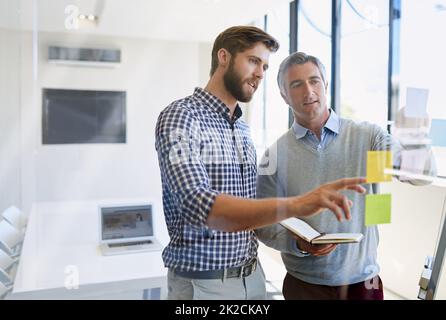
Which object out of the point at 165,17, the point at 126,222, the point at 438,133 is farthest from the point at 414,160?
the point at 126,222

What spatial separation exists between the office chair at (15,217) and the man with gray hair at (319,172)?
62 centimetres

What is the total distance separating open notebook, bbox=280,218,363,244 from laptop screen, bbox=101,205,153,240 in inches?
14.0

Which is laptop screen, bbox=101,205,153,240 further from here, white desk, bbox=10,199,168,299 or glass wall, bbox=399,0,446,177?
glass wall, bbox=399,0,446,177

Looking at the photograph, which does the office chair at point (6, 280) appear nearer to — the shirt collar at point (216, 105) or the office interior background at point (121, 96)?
the office interior background at point (121, 96)

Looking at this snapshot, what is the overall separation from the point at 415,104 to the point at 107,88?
2.66 feet

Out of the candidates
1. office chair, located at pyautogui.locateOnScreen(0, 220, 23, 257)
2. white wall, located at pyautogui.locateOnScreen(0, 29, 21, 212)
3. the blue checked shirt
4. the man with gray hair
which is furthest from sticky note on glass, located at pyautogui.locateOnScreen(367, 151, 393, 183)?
office chair, located at pyautogui.locateOnScreen(0, 220, 23, 257)

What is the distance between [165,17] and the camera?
0.96 meters

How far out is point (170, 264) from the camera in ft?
2.97

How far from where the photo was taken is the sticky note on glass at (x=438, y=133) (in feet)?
3.62

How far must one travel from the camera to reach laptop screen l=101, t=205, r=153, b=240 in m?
1.13

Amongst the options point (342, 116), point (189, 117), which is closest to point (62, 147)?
point (189, 117)

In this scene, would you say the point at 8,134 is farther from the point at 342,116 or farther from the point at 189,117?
the point at 342,116

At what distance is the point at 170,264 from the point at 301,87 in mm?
528
